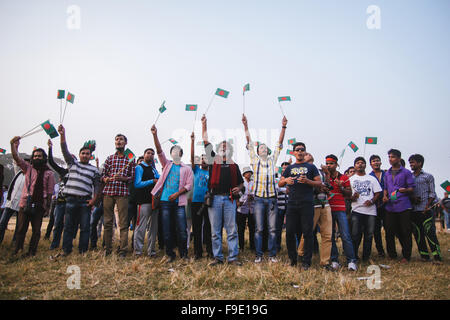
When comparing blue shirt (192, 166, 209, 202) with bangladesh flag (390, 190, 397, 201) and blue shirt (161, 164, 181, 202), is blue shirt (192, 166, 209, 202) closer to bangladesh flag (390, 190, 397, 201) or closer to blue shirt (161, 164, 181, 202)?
blue shirt (161, 164, 181, 202)

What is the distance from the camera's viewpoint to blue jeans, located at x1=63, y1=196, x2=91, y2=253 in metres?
5.48

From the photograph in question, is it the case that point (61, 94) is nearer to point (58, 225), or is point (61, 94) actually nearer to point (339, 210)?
point (58, 225)

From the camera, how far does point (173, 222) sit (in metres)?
5.47

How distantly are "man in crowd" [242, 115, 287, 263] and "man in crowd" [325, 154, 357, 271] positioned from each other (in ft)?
3.45

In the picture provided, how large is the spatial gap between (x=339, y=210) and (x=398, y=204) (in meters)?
1.48

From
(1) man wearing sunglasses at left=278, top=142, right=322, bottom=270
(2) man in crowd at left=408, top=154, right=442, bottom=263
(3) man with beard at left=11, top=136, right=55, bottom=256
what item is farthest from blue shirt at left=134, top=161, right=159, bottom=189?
(2) man in crowd at left=408, top=154, right=442, bottom=263

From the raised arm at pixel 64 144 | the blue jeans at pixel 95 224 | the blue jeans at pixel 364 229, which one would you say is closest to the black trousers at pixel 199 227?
the blue jeans at pixel 95 224

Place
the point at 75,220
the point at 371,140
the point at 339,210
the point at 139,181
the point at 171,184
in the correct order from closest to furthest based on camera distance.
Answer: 1. the point at 339,210
2. the point at 171,184
3. the point at 75,220
4. the point at 139,181
5. the point at 371,140

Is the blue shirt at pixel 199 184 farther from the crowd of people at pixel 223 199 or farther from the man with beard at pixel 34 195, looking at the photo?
the man with beard at pixel 34 195

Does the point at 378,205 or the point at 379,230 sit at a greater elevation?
the point at 378,205

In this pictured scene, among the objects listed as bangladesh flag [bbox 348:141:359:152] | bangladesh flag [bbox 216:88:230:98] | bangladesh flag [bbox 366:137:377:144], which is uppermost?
bangladesh flag [bbox 216:88:230:98]

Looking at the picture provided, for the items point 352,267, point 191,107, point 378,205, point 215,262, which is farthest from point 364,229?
point 191,107

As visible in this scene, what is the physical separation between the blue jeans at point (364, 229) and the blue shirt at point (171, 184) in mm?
3595
